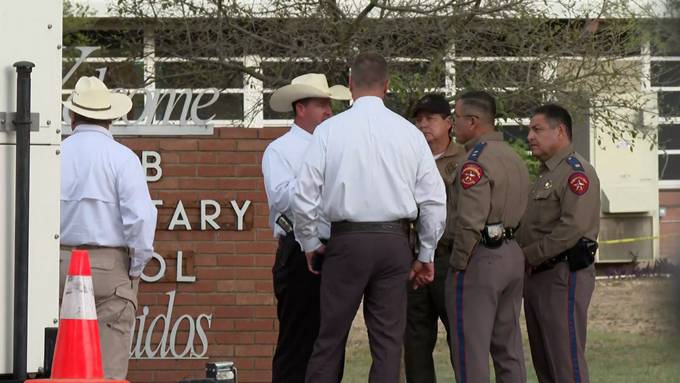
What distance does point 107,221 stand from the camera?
6461mm

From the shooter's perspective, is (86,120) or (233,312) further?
(233,312)

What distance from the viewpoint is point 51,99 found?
12.8ft

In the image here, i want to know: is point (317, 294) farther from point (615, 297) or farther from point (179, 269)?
point (615, 297)

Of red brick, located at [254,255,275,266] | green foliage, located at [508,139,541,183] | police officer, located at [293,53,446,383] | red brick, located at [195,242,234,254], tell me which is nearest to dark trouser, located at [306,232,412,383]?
police officer, located at [293,53,446,383]

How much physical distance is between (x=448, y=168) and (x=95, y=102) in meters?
2.40

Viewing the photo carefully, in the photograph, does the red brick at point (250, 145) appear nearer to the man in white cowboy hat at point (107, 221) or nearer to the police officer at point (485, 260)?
the police officer at point (485, 260)

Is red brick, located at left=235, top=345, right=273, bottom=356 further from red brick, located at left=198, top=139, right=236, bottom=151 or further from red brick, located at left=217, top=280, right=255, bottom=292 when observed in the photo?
red brick, located at left=198, top=139, right=236, bottom=151

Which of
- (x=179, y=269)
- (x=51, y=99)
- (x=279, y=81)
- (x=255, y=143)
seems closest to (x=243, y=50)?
(x=279, y=81)

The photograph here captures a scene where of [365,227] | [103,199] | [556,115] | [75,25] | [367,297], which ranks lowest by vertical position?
[367,297]

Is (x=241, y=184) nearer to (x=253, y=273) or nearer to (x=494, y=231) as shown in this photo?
(x=253, y=273)

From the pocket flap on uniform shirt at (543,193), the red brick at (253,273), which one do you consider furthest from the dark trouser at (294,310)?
the red brick at (253,273)

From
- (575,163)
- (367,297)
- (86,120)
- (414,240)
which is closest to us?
(367,297)

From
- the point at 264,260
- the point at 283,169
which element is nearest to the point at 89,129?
the point at 283,169

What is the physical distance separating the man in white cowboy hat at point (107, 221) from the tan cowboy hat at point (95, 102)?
0.05 feet
